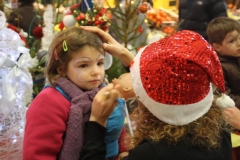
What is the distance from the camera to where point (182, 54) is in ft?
3.05

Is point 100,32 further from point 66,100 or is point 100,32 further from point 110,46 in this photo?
point 66,100

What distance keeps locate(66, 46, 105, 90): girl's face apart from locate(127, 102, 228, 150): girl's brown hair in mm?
249

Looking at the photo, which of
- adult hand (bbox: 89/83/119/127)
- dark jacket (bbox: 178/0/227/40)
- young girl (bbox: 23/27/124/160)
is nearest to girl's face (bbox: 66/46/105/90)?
young girl (bbox: 23/27/124/160)

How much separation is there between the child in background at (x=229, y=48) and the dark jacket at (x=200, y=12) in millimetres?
929

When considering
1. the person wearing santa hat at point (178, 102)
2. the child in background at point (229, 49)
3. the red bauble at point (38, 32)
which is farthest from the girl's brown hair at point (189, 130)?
the red bauble at point (38, 32)

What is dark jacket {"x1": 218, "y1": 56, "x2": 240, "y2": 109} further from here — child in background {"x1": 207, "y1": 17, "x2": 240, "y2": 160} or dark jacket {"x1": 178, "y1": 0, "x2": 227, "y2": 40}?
dark jacket {"x1": 178, "y1": 0, "x2": 227, "y2": 40}

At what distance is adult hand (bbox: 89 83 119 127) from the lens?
1.09 m

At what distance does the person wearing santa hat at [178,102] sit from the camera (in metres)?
0.93

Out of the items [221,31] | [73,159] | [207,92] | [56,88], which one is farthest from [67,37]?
[221,31]

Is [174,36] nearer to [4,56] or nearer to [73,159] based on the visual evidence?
[73,159]

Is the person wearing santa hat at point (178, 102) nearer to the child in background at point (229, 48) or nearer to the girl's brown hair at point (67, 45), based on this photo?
the girl's brown hair at point (67, 45)

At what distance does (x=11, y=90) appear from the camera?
4.26ft

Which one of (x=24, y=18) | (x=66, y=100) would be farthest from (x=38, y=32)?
(x=66, y=100)

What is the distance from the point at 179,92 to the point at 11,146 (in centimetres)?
83
